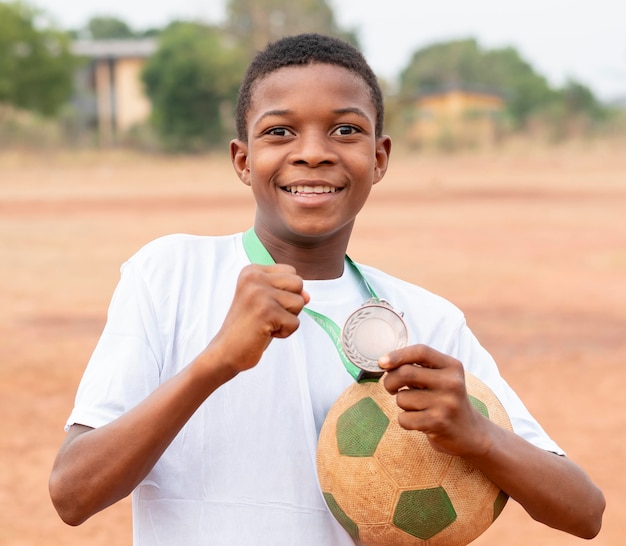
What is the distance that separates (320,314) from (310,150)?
0.34 meters

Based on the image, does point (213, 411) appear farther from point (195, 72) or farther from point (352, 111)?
point (195, 72)

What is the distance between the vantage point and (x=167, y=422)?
5.66 ft

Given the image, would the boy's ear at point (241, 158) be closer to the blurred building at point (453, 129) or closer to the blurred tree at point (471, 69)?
the blurred building at point (453, 129)

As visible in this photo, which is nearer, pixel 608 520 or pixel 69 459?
pixel 69 459

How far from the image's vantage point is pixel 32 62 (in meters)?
41.8

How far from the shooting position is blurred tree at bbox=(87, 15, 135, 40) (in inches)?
3610

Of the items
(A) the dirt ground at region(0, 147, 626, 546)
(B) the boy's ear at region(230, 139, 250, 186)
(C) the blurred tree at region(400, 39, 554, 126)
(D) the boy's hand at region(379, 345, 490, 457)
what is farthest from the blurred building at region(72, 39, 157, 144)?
(D) the boy's hand at region(379, 345, 490, 457)

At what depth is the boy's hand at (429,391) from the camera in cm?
163

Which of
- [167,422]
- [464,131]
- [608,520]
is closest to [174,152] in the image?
[464,131]

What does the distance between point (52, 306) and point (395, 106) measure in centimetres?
3203

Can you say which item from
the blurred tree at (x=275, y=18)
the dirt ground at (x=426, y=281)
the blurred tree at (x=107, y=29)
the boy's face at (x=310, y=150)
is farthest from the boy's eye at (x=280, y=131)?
the blurred tree at (x=107, y=29)

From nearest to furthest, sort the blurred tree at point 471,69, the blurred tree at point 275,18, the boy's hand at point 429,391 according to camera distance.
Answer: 1. the boy's hand at point 429,391
2. the blurred tree at point 275,18
3. the blurred tree at point 471,69

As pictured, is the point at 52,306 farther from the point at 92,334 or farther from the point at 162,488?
the point at 162,488

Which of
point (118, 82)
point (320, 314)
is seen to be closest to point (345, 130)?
point (320, 314)
